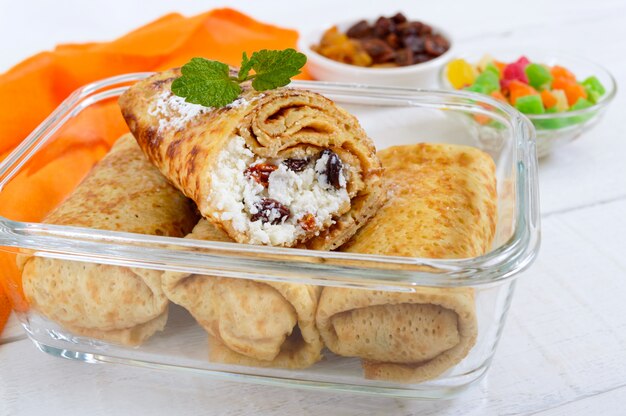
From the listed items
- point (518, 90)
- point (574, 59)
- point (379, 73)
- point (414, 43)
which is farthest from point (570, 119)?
point (414, 43)

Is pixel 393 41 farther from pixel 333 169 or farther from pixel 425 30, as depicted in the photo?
pixel 333 169

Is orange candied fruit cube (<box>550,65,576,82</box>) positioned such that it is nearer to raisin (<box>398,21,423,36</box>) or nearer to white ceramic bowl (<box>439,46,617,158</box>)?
white ceramic bowl (<box>439,46,617,158</box>)

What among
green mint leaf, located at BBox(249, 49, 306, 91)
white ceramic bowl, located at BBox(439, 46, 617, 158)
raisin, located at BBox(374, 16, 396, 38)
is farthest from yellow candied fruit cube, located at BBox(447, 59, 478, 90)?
green mint leaf, located at BBox(249, 49, 306, 91)

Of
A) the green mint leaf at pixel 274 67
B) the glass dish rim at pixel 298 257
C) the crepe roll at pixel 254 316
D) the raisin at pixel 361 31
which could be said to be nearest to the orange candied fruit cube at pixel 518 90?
the raisin at pixel 361 31

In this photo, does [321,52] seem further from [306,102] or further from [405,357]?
[405,357]

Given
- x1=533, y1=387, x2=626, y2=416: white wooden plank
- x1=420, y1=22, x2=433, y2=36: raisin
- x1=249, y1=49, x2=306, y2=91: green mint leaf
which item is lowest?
x1=533, y1=387, x2=626, y2=416: white wooden plank

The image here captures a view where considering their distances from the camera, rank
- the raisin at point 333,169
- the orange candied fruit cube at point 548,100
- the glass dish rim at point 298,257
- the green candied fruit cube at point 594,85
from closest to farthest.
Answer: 1. the glass dish rim at point 298,257
2. the raisin at point 333,169
3. the orange candied fruit cube at point 548,100
4. the green candied fruit cube at point 594,85

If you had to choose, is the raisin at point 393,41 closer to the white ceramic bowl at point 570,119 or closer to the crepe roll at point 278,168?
the white ceramic bowl at point 570,119

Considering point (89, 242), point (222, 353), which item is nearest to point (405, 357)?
point (222, 353)
